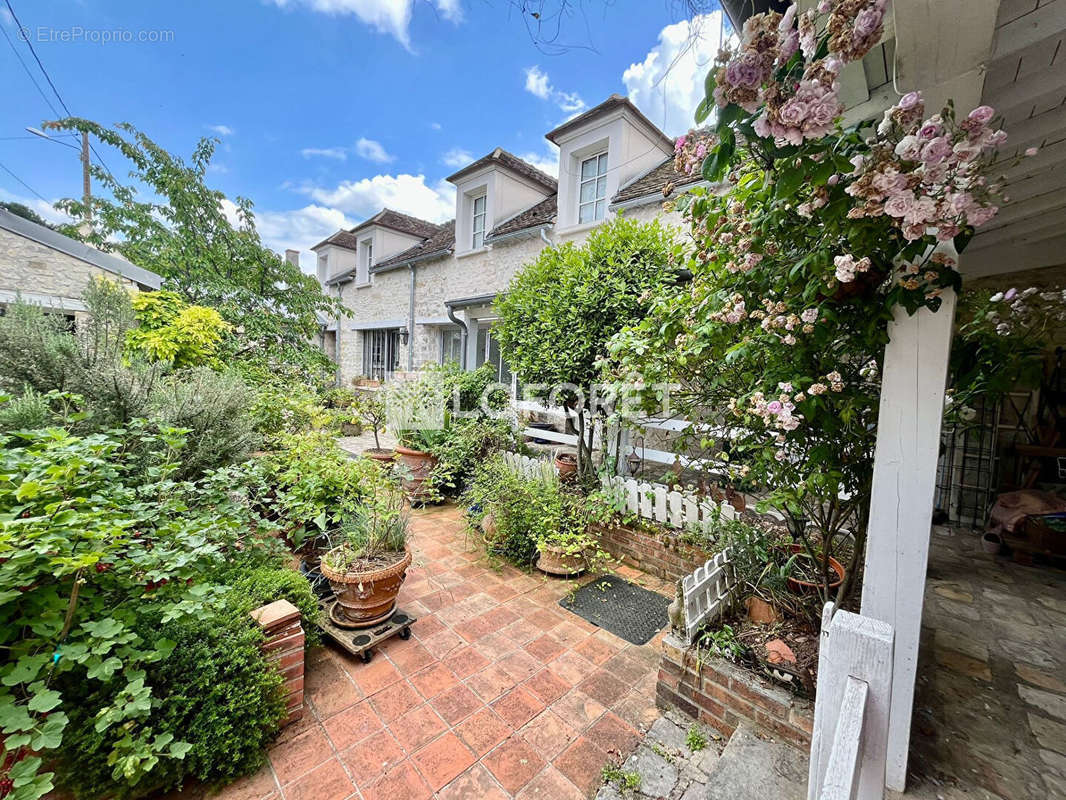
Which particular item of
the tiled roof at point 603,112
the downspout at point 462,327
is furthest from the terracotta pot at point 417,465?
the tiled roof at point 603,112

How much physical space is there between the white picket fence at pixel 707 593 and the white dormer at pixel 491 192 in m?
7.17

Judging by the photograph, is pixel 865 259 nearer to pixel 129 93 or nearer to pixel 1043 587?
pixel 1043 587

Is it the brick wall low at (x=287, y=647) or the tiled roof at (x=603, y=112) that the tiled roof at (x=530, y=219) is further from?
the brick wall low at (x=287, y=647)

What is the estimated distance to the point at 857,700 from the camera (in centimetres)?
96

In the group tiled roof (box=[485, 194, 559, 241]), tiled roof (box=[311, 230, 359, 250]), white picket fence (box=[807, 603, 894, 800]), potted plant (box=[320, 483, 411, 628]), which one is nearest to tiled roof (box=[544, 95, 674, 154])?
tiled roof (box=[485, 194, 559, 241])

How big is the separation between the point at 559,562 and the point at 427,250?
27.4 feet

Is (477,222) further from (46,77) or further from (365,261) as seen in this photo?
(46,77)

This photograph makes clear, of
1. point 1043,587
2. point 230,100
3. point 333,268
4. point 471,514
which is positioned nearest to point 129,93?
point 230,100

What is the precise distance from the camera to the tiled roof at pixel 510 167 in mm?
7785

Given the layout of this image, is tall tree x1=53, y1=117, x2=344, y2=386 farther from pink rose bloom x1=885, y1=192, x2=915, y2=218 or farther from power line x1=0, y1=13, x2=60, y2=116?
pink rose bloom x1=885, y1=192, x2=915, y2=218

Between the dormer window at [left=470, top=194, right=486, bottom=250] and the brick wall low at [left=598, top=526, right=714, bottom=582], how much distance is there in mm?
6536

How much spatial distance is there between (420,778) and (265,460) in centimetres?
263

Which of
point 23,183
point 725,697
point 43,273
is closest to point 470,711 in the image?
point 725,697

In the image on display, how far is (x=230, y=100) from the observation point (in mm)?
7215
